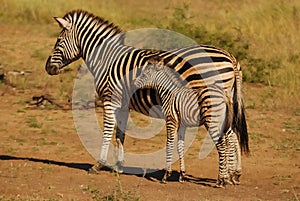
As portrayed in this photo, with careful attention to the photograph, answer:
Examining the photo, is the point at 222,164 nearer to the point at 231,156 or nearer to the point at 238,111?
the point at 231,156

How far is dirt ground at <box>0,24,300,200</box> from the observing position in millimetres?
7778

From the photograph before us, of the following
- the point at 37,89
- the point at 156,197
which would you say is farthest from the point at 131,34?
the point at 156,197

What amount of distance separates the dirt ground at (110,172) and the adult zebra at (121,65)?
2.03ft

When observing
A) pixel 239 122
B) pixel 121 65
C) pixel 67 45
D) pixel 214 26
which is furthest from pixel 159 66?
pixel 214 26

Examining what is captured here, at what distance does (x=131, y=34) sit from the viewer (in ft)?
52.7

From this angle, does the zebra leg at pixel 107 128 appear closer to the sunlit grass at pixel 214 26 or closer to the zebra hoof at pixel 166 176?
the zebra hoof at pixel 166 176

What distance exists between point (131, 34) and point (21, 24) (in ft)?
10.3

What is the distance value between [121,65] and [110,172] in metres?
1.32

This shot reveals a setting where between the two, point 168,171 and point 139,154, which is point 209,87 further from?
point 139,154

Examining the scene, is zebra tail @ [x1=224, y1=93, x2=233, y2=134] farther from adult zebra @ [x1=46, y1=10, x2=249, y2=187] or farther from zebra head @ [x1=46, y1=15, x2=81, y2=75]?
zebra head @ [x1=46, y1=15, x2=81, y2=75]

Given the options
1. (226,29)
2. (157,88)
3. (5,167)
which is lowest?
(5,167)

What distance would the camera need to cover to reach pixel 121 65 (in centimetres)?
925

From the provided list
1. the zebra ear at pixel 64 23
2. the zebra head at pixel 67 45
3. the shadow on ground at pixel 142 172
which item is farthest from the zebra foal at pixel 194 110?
the zebra ear at pixel 64 23

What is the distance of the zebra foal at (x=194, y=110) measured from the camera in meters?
8.26
